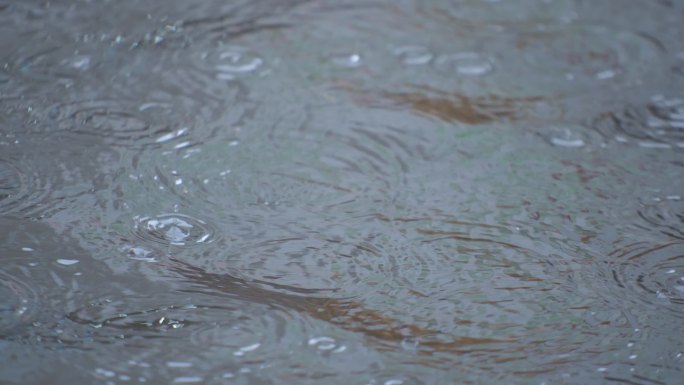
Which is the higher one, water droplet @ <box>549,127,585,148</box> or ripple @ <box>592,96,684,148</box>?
water droplet @ <box>549,127,585,148</box>

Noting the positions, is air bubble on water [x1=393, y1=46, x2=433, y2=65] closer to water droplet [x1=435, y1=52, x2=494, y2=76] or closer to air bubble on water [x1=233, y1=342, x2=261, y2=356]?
water droplet [x1=435, y1=52, x2=494, y2=76]

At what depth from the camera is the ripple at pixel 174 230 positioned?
4.40 feet

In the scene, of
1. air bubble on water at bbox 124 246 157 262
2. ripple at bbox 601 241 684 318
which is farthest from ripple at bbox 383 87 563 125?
air bubble on water at bbox 124 246 157 262

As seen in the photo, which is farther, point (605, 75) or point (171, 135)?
point (605, 75)

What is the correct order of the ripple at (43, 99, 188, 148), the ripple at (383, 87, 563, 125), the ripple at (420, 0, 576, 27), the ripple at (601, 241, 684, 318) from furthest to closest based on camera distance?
1. the ripple at (420, 0, 576, 27)
2. the ripple at (383, 87, 563, 125)
3. the ripple at (43, 99, 188, 148)
4. the ripple at (601, 241, 684, 318)

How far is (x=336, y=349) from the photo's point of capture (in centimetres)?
115

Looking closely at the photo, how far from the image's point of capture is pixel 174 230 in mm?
1361

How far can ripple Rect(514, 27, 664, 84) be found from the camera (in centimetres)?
193

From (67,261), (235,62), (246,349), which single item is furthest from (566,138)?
(67,261)

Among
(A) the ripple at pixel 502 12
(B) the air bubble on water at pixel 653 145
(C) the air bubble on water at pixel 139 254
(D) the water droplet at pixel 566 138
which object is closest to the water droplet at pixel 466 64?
(A) the ripple at pixel 502 12

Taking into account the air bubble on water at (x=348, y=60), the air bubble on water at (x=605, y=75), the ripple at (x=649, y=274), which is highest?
the air bubble on water at (x=348, y=60)

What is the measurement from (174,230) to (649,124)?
1053mm

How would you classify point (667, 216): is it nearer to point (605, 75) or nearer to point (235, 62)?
point (605, 75)

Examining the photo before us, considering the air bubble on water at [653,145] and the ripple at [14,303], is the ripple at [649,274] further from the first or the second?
the ripple at [14,303]
